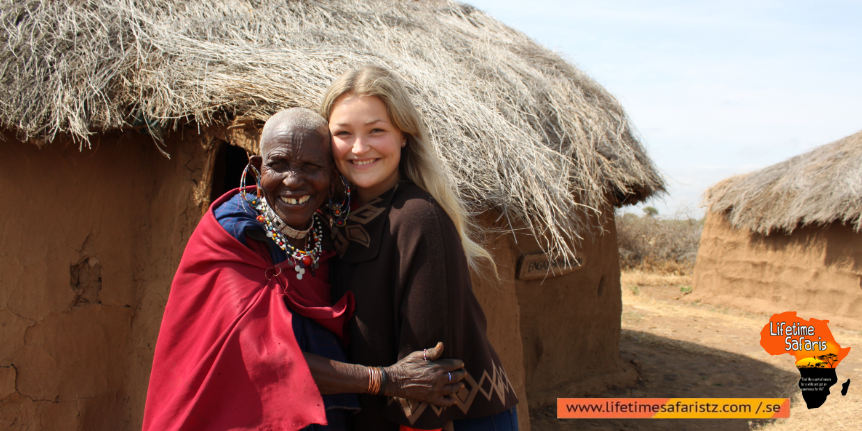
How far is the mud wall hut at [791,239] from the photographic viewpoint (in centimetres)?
841

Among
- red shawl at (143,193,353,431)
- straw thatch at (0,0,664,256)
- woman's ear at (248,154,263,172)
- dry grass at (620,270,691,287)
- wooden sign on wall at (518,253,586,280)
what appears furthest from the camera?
dry grass at (620,270,691,287)

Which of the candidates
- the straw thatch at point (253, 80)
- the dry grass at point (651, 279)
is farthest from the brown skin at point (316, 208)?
the dry grass at point (651, 279)

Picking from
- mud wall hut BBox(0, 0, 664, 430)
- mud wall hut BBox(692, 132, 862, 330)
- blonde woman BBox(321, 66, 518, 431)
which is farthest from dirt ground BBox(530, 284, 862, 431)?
blonde woman BBox(321, 66, 518, 431)

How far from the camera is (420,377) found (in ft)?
5.35

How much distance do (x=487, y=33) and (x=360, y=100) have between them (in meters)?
4.36

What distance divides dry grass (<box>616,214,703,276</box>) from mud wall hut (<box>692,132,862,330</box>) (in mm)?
2912

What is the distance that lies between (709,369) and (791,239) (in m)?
4.18

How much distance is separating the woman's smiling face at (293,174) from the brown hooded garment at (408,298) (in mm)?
156

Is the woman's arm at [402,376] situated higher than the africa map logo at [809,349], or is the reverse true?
the woman's arm at [402,376]

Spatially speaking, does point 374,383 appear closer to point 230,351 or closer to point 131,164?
point 230,351

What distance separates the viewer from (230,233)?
164 centimetres

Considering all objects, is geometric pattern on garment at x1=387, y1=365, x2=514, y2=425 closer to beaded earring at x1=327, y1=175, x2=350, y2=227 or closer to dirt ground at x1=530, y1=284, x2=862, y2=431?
beaded earring at x1=327, y1=175, x2=350, y2=227

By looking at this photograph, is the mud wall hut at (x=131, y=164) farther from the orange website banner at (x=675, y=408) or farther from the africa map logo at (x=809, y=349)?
the africa map logo at (x=809, y=349)

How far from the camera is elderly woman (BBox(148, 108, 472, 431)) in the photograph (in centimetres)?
156
